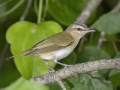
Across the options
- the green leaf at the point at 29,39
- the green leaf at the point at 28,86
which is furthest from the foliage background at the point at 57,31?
the green leaf at the point at 28,86

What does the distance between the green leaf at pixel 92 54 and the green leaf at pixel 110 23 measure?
237 mm

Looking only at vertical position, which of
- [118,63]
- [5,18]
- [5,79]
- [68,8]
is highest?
[118,63]

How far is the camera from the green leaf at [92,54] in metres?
1.58

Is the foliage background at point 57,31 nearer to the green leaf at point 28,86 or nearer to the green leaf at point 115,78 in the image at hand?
the green leaf at point 115,78

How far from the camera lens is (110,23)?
1367 millimetres

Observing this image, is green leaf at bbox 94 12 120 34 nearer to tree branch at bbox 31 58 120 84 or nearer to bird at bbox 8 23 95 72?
bird at bbox 8 23 95 72

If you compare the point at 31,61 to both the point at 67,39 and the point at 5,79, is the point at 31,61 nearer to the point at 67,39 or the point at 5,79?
the point at 67,39

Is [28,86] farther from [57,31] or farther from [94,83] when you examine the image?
[57,31]

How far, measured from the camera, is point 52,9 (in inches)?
71.6

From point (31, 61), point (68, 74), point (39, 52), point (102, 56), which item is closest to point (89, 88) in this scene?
point (68, 74)

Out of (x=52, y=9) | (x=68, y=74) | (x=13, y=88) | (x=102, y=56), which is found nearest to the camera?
(x=13, y=88)

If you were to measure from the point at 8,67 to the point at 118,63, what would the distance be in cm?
140

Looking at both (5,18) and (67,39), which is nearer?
(67,39)

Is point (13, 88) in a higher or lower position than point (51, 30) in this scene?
higher
